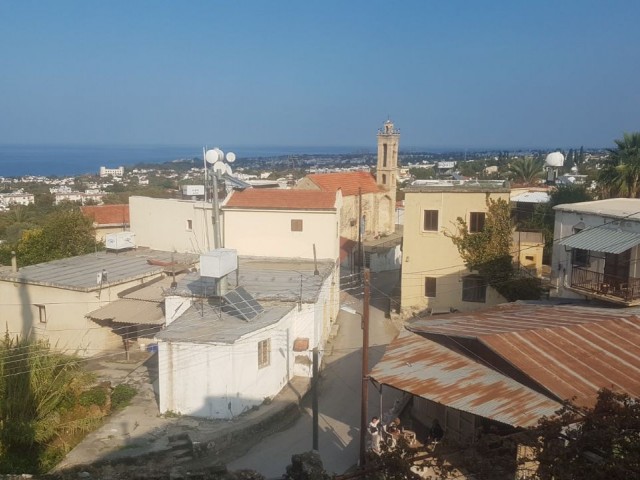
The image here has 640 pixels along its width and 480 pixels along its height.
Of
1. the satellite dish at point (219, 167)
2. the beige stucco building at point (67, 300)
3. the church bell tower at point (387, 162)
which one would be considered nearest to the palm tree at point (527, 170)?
the church bell tower at point (387, 162)

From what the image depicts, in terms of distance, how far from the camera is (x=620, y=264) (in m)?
19.0

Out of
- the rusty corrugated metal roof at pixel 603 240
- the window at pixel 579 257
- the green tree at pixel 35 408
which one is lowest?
the green tree at pixel 35 408

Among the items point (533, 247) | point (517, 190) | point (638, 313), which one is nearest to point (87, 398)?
point (638, 313)

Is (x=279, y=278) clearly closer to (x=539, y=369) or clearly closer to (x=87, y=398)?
(x=87, y=398)

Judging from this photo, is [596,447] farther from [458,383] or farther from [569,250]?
[569,250]

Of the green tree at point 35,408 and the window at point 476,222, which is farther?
the window at point 476,222

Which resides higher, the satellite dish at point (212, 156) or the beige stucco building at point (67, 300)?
the satellite dish at point (212, 156)

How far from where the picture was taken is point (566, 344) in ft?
43.5

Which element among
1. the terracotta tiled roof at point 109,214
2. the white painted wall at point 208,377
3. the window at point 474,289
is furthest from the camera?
the terracotta tiled roof at point 109,214

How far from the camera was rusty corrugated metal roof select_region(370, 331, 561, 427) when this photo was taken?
11.2 metres

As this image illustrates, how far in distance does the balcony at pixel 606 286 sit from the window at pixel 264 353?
35.5 ft

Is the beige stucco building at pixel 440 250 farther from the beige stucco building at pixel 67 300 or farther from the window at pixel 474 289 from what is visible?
the beige stucco building at pixel 67 300

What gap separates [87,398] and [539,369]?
1232 cm

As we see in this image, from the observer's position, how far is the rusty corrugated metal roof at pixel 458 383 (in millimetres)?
11170
